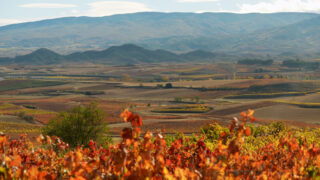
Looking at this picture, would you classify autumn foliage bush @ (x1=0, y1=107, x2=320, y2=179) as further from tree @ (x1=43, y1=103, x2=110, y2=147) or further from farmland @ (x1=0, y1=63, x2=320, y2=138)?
farmland @ (x1=0, y1=63, x2=320, y2=138)

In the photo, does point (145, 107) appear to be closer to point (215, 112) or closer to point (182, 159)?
point (215, 112)

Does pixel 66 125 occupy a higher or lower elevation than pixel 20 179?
lower

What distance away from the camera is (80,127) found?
42844mm

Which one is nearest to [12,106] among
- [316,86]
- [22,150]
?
[316,86]

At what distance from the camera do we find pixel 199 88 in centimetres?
14588

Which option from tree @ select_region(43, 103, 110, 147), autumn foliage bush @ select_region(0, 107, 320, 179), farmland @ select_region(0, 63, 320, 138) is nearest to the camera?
autumn foliage bush @ select_region(0, 107, 320, 179)

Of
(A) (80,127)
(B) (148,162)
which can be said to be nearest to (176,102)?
(A) (80,127)

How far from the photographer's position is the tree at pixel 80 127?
137 ft

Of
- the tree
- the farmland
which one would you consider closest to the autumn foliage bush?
the tree

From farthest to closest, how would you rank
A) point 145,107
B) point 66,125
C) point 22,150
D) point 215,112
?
1. point 145,107
2. point 215,112
3. point 66,125
4. point 22,150

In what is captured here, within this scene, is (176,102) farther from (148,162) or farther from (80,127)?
(148,162)

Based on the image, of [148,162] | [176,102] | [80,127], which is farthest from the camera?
[176,102]

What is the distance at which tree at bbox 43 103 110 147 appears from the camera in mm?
41906

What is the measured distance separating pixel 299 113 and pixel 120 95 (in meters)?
68.0
